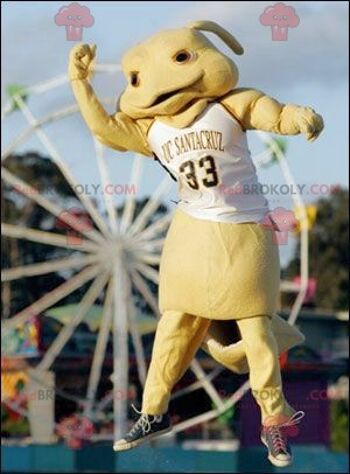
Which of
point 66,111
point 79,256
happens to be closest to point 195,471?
point 66,111

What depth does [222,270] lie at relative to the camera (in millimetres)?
7723

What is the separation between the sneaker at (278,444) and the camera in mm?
7730

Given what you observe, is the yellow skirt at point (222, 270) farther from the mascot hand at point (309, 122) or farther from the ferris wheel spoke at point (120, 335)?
the ferris wheel spoke at point (120, 335)

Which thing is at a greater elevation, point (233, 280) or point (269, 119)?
point (269, 119)

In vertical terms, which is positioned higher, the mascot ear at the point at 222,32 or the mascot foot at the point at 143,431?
the mascot ear at the point at 222,32

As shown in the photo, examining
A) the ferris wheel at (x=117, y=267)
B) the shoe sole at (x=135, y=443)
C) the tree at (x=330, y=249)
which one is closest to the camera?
the shoe sole at (x=135, y=443)

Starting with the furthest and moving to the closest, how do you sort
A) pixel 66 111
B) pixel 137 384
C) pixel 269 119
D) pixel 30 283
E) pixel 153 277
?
pixel 30 283 < pixel 137 384 < pixel 153 277 < pixel 66 111 < pixel 269 119

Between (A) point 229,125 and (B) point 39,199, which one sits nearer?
(A) point 229,125

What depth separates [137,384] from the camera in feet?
82.5

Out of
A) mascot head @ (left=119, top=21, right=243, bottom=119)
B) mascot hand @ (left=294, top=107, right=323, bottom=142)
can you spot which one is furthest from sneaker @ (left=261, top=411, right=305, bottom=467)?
mascot head @ (left=119, top=21, right=243, bottom=119)

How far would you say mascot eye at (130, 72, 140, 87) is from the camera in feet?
25.6

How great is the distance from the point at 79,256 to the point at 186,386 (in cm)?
242

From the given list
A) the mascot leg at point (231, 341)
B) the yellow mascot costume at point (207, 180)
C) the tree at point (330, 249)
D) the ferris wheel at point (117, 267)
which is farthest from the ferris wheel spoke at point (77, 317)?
the yellow mascot costume at point (207, 180)

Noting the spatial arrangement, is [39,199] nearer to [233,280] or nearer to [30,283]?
[30,283]
